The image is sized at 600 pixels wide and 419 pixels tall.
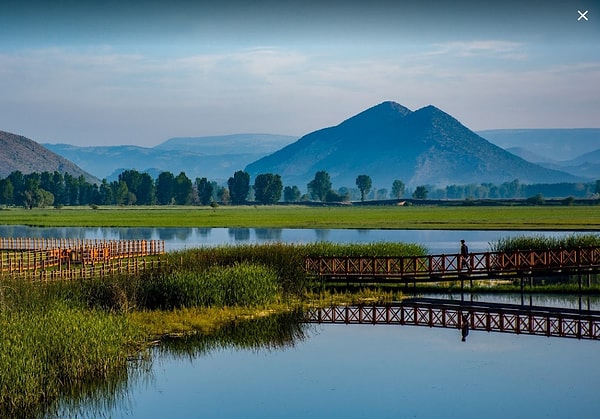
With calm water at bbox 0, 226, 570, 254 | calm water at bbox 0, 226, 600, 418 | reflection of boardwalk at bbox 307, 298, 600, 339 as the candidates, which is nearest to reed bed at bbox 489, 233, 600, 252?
reflection of boardwalk at bbox 307, 298, 600, 339

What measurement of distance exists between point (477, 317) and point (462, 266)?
662 centimetres

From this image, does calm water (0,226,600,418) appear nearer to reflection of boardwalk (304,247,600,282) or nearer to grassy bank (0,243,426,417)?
grassy bank (0,243,426,417)

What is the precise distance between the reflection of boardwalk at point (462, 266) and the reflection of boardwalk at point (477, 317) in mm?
2430

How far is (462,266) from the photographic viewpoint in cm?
4559

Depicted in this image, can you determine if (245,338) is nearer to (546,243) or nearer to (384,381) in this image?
(384,381)

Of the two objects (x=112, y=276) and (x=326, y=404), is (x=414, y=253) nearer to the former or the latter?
(x=112, y=276)

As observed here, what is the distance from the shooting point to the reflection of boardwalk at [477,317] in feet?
119

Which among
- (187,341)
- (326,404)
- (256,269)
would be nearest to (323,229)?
(256,269)

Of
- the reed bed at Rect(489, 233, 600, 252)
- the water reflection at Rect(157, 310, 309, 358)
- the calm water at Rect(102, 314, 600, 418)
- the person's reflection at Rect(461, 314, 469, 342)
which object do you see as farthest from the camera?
the reed bed at Rect(489, 233, 600, 252)

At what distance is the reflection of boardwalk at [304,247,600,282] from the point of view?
44938 mm

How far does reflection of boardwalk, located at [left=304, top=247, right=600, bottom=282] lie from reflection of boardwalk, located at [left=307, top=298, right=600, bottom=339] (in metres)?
2.43

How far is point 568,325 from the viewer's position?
121 ft

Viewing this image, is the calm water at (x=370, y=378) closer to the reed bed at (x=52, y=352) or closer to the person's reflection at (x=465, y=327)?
the person's reflection at (x=465, y=327)

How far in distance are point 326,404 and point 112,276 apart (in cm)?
1672
